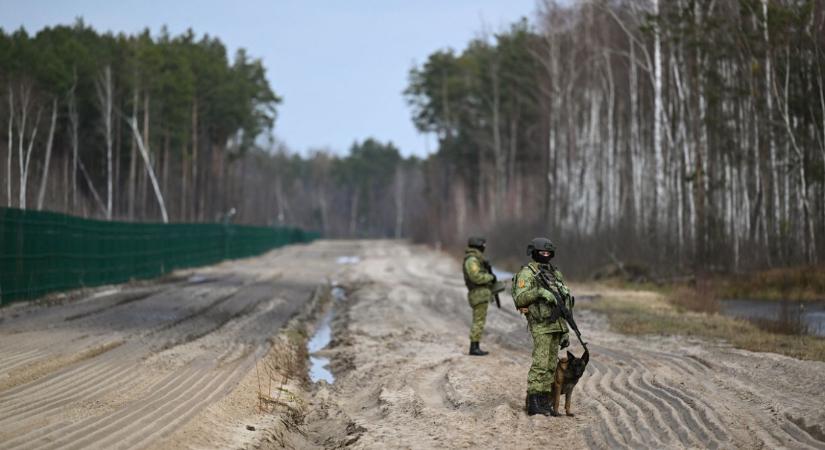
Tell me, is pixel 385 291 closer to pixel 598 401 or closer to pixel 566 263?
pixel 566 263

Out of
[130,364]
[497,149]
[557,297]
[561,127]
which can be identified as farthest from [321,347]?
[497,149]

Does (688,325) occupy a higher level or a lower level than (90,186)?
lower

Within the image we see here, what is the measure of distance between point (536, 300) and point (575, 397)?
1.86 metres

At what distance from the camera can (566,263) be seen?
1403 inches

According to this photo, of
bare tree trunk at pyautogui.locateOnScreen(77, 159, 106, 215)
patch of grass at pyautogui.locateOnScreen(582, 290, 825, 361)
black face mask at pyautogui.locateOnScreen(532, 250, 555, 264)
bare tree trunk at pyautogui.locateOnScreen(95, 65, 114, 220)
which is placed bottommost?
patch of grass at pyautogui.locateOnScreen(582, 290, 825, 361)

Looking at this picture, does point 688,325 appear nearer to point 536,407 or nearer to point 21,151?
point 536,407

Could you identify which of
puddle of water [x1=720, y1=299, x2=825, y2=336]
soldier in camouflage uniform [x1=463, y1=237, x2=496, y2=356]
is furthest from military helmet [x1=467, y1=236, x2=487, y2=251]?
puddle of water [x1=720, y1=299, x2=825, y2=336]

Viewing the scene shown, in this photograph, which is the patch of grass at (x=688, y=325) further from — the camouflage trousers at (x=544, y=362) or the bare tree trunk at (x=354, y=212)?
the bare tree trunk at (x=354, y=212)

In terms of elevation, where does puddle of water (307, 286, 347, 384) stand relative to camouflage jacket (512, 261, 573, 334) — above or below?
below

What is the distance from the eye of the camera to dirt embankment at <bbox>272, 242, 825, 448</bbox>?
29.7ft

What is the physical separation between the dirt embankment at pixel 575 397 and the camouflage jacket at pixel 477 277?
93 centimetres

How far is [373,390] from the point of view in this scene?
12.7 m

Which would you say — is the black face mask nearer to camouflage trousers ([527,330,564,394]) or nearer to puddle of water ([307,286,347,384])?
camouflage trousers ([527,330,564,394])

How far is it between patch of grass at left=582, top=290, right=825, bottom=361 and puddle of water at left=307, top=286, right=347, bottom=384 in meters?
5.69
